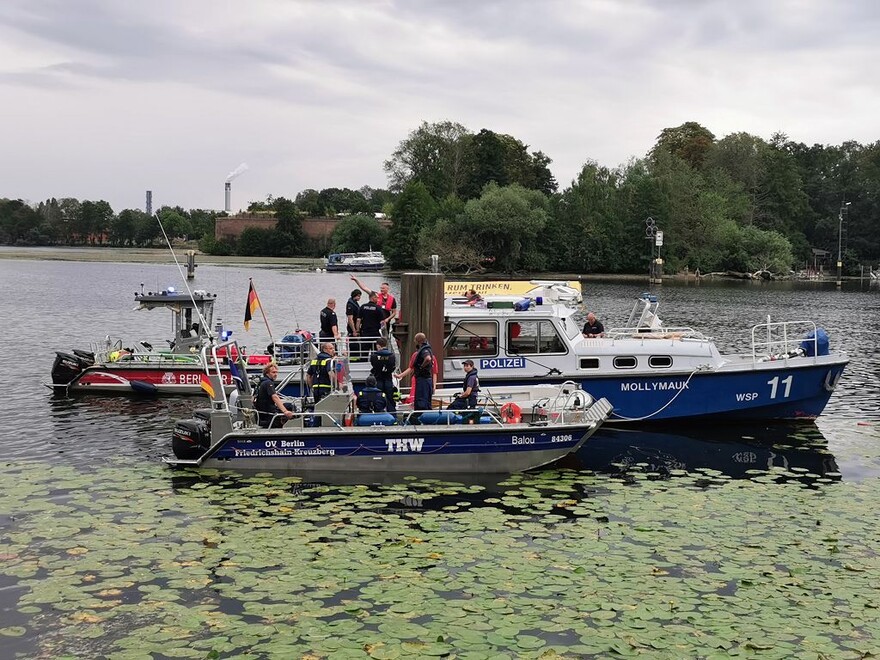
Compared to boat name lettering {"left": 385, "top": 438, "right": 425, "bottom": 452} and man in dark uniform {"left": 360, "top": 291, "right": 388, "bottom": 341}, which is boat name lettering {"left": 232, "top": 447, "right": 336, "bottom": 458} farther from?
man in dark uniform {"left": 360, "top": 291, "right": 388, "bottom": 341}

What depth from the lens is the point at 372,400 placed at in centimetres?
1766

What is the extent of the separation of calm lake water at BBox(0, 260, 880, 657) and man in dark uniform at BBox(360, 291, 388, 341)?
17.3 ft

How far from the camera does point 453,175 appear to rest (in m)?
128

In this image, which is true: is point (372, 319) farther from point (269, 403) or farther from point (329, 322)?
point (269, 403)

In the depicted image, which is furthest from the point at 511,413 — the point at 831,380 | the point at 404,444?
the point at 831,380

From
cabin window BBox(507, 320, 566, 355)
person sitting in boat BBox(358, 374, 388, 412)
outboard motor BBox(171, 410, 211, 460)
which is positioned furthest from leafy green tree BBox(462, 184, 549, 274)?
outboard motor BBox(171, 410, 211, 460)

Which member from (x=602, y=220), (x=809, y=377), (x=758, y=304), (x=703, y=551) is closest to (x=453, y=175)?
(x=602, y=220)

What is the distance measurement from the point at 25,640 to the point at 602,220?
101 m

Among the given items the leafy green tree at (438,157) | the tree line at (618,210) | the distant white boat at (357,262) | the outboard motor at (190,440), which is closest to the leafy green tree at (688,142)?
the tree line at (618,210)

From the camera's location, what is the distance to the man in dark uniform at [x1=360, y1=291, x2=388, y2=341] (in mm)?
21781

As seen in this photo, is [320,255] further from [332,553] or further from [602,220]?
[332,553]

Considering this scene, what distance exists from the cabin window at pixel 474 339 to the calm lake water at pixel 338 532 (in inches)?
141

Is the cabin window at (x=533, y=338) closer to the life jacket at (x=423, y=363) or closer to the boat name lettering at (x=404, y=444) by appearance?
the life jacket at (x=423, y=363)

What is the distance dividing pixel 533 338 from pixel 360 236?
115662mm
